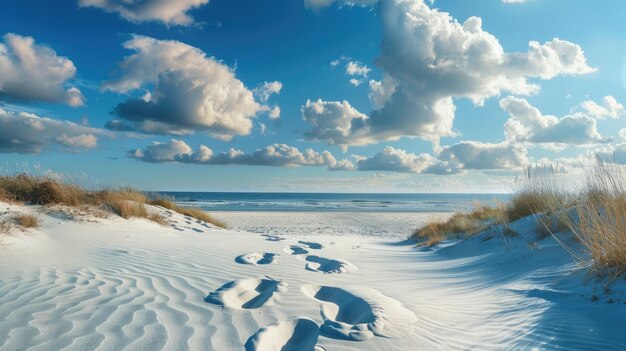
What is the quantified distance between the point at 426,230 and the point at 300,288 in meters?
7.05

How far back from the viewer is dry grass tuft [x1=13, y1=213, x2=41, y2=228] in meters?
5.61

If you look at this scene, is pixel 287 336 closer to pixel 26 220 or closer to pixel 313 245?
pixel 313 245

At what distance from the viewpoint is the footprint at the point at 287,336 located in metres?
2.13

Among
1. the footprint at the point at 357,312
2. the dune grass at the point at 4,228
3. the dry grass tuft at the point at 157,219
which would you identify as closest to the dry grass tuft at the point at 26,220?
the dune grass at the point at 4,228

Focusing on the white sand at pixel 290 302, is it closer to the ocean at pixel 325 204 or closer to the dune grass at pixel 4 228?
the dune grass at pixel 4 228

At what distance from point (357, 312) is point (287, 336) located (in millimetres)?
637

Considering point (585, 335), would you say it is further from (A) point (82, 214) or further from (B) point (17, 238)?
(A) point (82, 214)

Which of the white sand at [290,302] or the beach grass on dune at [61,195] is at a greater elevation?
the beach grass on dune at [61,195]

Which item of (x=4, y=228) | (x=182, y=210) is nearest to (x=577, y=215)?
(x=4, y=228)

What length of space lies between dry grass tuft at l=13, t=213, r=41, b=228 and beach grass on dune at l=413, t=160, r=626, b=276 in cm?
682

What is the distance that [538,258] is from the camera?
4.27m

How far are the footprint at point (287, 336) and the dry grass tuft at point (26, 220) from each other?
16.7ft

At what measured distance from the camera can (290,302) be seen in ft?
9.39

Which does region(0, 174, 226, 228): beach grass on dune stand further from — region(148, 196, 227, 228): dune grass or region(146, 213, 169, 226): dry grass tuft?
region(148, 196, 227, 228): dune grass
